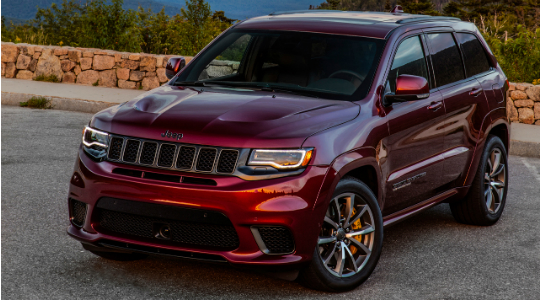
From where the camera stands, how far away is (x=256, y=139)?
4.13 meters

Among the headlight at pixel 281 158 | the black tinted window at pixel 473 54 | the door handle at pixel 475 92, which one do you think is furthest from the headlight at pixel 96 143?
the black tinted window at pixel 473 54

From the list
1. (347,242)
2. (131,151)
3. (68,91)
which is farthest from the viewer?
(68,91)

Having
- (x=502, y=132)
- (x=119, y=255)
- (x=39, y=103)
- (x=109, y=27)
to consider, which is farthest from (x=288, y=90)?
(x=109, y=27)

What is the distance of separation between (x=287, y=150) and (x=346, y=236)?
0.82m

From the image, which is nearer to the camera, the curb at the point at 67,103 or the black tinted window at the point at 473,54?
the black tinted window at the point at 473,54

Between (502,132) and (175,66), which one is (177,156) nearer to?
(175,66)

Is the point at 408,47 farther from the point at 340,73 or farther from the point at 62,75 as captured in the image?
the point at 62,75

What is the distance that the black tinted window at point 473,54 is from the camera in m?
6.47

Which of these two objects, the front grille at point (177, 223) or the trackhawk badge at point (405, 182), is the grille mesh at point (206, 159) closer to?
the front grille at point (177, 223)

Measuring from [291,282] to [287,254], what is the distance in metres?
0.61

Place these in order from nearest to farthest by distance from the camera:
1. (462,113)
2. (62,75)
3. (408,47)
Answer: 1. (408,47)
2. (462,113)
3. (62,75)

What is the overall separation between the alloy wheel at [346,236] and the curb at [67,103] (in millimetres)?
9144

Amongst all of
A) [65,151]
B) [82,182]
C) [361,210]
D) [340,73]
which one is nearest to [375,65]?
[340,73]

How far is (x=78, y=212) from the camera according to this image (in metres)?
4.60
